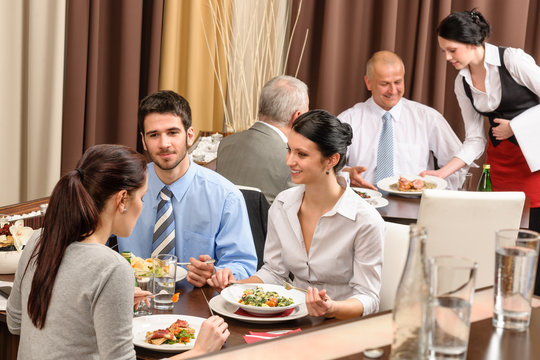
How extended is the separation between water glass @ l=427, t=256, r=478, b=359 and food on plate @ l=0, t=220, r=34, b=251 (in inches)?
60.1

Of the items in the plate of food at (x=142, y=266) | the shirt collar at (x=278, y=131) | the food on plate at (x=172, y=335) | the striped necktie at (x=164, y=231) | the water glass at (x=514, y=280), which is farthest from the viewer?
the shirt collar at (x=278, y=131)

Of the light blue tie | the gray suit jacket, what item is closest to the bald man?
the light blue tie

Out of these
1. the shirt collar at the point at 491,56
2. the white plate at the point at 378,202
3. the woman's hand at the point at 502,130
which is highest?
the shirt collar at the point at 491,56

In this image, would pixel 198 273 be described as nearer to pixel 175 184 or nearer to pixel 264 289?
pixel 264 289

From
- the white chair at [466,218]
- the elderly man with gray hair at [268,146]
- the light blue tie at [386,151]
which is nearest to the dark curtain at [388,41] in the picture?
the light blue tie at [386,151]

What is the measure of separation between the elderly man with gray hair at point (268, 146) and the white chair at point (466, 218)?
76cm

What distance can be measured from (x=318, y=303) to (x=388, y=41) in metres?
2.88

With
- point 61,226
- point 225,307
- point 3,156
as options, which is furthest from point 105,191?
point 3,156

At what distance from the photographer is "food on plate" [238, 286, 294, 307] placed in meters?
1.81

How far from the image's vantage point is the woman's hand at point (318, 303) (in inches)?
68.7

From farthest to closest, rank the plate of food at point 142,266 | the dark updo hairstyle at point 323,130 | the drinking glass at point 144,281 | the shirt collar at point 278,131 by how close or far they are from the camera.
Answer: the shirt collar at point 278,131, the dark updo hairstyle at point 323,130, the plate of food at point 142,266, the drinking glass at point 144,281

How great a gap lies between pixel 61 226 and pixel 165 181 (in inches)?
37.9

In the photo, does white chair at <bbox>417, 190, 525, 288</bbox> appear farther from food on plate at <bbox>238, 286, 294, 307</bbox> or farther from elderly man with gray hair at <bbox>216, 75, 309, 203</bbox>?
food on plate at <bbox>238, 286, 294, 307</bbox>

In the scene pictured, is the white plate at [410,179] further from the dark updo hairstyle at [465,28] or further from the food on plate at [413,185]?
the dark updo hairstyle at [465,28]
